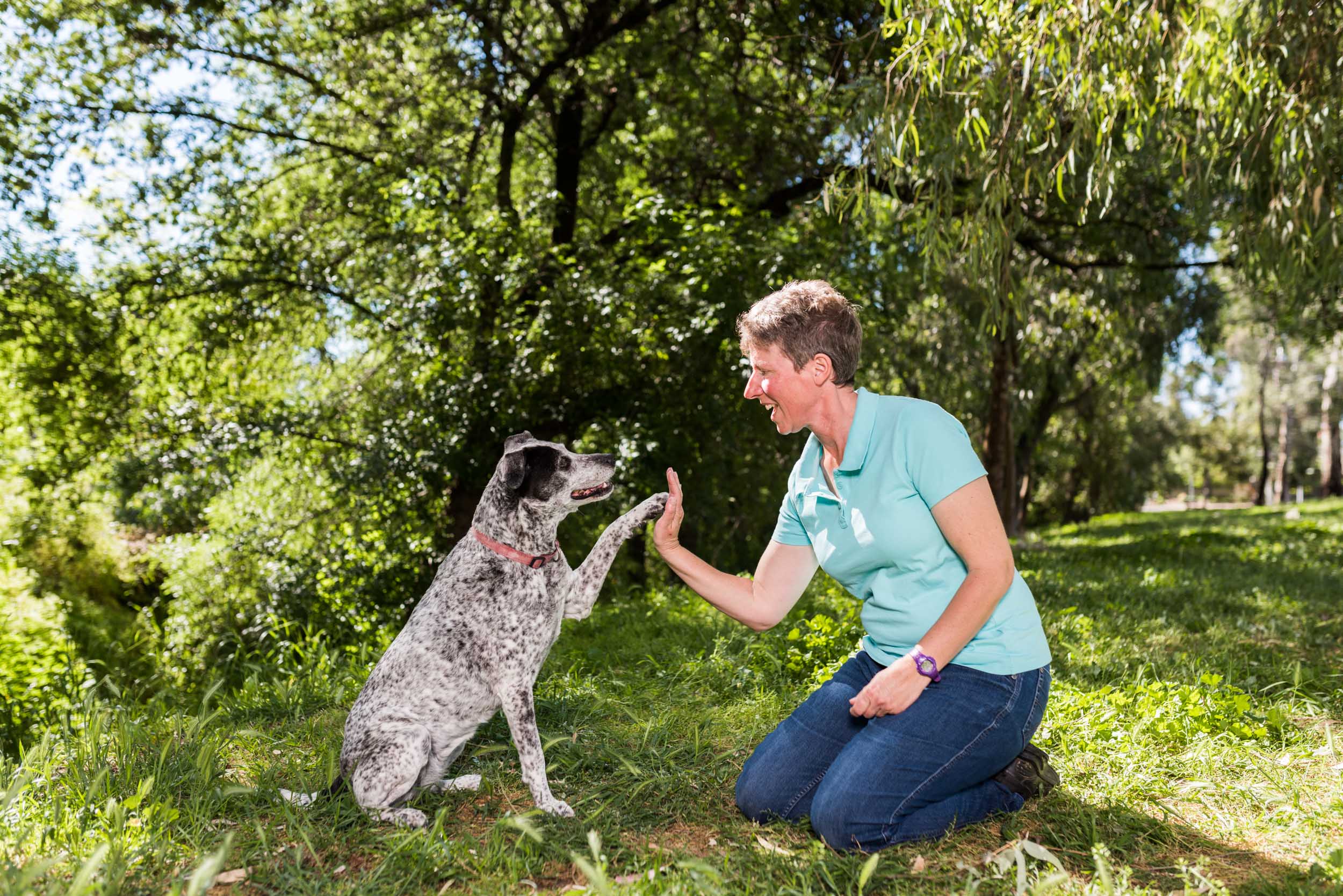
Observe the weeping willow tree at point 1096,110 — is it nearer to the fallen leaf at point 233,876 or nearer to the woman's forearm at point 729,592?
the woman's forearm at point 729,592

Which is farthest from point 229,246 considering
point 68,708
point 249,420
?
point 68,708

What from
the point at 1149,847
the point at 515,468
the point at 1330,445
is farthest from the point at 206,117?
the point at 1330,445

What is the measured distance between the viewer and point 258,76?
10.6 meters

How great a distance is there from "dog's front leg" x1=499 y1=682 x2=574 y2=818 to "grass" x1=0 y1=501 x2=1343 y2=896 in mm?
73

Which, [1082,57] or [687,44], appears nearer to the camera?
[1082,57]

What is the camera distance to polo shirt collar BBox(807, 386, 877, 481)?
2.94 m

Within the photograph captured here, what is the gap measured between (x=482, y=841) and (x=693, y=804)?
29.6 inches

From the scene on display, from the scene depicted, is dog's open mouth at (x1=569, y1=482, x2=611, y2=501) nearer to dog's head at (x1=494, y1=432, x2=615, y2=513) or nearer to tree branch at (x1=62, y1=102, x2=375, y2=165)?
dog's head at (x1=494, y1=432, x2=615, y2=513)

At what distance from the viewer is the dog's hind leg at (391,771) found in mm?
2852

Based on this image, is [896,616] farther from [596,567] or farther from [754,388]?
[596,567]

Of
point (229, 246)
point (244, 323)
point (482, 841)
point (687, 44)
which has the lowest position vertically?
point (482, 841)

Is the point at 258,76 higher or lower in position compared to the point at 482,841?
higher

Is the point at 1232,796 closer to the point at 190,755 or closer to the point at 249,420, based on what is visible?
the point at 190,755

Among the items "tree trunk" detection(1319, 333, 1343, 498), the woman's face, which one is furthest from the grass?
"tree trunk" detection(1319, 333, 1343, 498)
